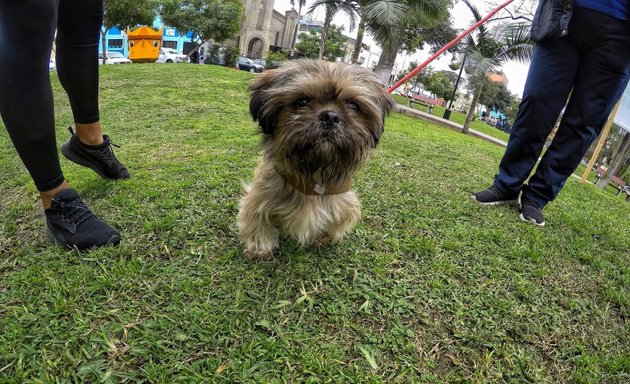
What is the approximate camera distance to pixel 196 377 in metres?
1.46

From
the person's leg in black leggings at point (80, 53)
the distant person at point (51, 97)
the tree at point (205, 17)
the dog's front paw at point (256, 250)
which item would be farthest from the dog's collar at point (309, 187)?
the tree at point (205, 17)

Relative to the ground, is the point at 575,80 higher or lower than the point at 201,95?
higher

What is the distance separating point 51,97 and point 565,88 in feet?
11.8

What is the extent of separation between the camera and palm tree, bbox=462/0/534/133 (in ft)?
49.9

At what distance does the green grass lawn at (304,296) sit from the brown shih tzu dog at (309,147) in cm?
20

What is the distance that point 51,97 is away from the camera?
73.9 inches

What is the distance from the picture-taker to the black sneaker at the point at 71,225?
6.76ft

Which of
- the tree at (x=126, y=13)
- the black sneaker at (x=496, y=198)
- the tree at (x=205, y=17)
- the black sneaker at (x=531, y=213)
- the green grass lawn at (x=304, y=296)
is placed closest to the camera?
the green grass lawn at (x=304, y=296)

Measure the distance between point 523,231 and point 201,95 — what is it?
725cm

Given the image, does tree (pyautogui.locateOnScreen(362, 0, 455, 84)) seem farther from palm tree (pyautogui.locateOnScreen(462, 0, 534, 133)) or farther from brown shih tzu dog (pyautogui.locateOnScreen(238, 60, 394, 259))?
brown shih tzu dog (pyautogui.locateOnScreen(238, 60, 394, 259))

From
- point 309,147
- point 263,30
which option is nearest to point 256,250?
point 309,147

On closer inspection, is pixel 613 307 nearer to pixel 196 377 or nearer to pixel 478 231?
pixel 478 231

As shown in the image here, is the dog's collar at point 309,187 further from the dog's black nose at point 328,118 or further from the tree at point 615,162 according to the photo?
the tree at point 615,162

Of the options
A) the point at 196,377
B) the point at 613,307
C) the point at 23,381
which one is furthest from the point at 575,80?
the point at 23,381
